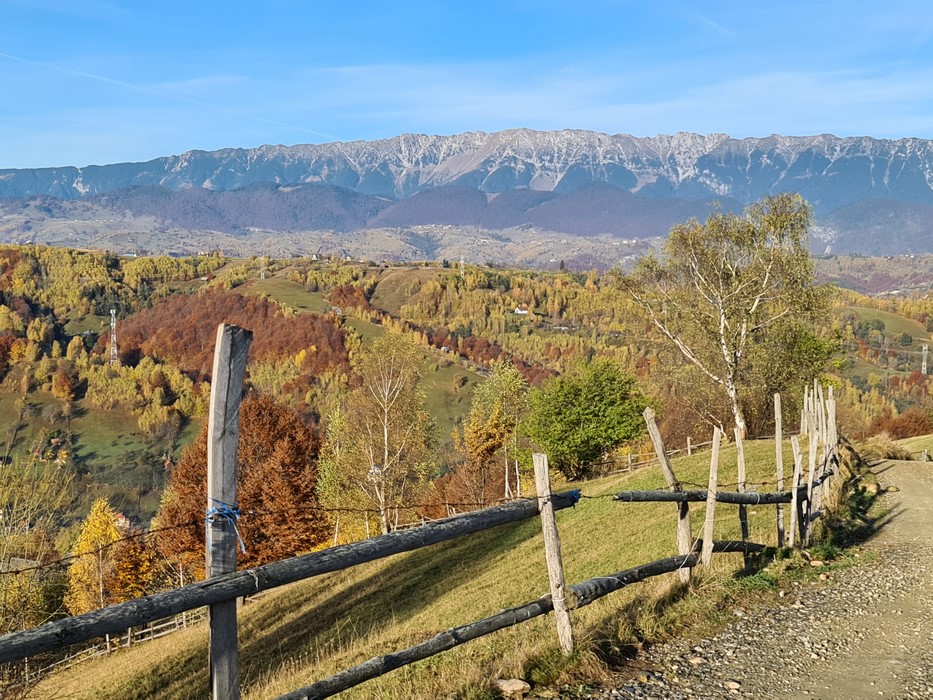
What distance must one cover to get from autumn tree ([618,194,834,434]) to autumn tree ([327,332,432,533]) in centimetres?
1335

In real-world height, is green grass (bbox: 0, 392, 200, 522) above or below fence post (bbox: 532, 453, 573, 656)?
below

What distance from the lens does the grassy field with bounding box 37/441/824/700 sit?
27.3ft

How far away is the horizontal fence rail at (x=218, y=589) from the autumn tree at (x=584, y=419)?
39.6m

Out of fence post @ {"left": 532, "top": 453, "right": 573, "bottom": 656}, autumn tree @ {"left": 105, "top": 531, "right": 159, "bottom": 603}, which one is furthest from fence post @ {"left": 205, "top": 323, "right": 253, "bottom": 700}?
autumn tree @ {"left": 105, "top": 531, "right": 159, "bottom": 603}

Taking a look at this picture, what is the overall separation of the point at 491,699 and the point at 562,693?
2.47ft

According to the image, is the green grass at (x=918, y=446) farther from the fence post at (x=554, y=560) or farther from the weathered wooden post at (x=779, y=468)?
the fence post at (x=554, y=560)

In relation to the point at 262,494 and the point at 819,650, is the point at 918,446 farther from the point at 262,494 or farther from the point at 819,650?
the point at 262,494

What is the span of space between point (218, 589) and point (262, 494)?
44.8 m

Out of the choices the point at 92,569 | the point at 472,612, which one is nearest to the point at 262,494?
the point at 92,569

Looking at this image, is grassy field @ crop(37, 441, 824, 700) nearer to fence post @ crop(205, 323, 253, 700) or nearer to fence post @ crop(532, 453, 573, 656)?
fence post @ crop(532, 453, 573, 656)

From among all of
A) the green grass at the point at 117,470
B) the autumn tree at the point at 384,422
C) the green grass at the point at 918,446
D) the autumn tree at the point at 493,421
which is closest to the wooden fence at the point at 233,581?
the autumn tree at the point at 384,422

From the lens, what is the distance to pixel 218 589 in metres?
6.00

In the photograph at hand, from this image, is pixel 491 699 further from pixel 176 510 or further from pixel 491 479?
pixel 491 479

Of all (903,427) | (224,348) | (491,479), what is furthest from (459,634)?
(903,427)
